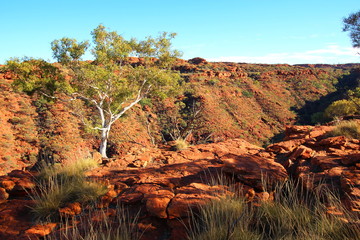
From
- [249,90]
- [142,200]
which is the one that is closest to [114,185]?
[142,200]

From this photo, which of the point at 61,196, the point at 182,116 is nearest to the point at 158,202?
the point at 61,196

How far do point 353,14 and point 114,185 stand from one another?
9279mm

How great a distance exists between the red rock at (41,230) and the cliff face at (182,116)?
347cm

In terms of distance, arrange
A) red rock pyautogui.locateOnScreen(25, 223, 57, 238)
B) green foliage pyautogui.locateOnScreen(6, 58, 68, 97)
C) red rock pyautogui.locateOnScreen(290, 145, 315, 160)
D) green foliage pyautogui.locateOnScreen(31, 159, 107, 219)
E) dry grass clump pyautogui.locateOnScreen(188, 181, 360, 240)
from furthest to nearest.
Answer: green foliage pyautogui.locateOnScreen(6, 58, 68, 97), red rock pyautogui.locateOnScreen(290, 145, 315, 160), green foliage pyautogui.locateOnScreen(31, 159, 107, 219), red rock pyautogui.locateOnScreen(25, 223, 57, 238), dry grass clump pyautogui.locateOnScreen(188, 181, 360, 240)

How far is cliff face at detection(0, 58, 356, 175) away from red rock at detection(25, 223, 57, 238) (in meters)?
3.47

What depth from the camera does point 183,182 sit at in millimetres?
3908

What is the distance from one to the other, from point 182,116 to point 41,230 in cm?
2274

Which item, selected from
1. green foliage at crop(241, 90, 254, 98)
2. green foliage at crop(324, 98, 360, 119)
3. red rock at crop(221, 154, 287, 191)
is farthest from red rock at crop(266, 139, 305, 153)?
green foliage at crop(241, 90, 254, 98)

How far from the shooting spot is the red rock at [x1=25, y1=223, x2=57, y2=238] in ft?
8.46

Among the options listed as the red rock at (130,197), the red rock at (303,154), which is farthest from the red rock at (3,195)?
the red rock at (303,154)

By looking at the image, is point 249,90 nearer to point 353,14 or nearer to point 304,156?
point 353,14

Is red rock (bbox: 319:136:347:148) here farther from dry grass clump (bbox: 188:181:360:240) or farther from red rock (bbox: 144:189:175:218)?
red rock (bbox: 144:189:175:218)

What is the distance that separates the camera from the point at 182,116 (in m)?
25.2

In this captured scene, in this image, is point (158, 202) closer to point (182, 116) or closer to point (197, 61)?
point (182, 116)
